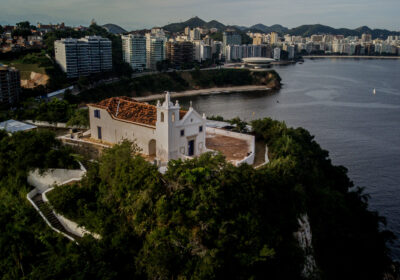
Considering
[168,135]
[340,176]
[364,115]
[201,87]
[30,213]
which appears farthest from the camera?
[201,87]

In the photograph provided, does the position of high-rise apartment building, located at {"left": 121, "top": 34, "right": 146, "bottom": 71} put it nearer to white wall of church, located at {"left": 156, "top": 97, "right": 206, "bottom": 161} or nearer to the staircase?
white wall of church, located at {"left": 156, "top": 97, "right": 206, "bottom": 161}

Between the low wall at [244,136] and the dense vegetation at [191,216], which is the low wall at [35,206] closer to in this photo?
the dense vegetation at [191,216]

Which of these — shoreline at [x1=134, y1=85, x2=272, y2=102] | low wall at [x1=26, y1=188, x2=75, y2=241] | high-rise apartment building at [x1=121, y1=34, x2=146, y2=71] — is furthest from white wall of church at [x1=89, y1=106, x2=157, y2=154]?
high-rise apartment building at [x1=121, y1=34, x2=146, y2=71]

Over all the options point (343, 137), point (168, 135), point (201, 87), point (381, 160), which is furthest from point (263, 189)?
point (201, 87)

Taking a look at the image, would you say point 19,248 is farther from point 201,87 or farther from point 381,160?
point 201,87

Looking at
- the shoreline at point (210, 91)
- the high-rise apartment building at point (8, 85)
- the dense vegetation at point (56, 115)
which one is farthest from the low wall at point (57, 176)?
the shoreline at point (210, 91)

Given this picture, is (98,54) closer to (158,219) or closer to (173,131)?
(173,131)
